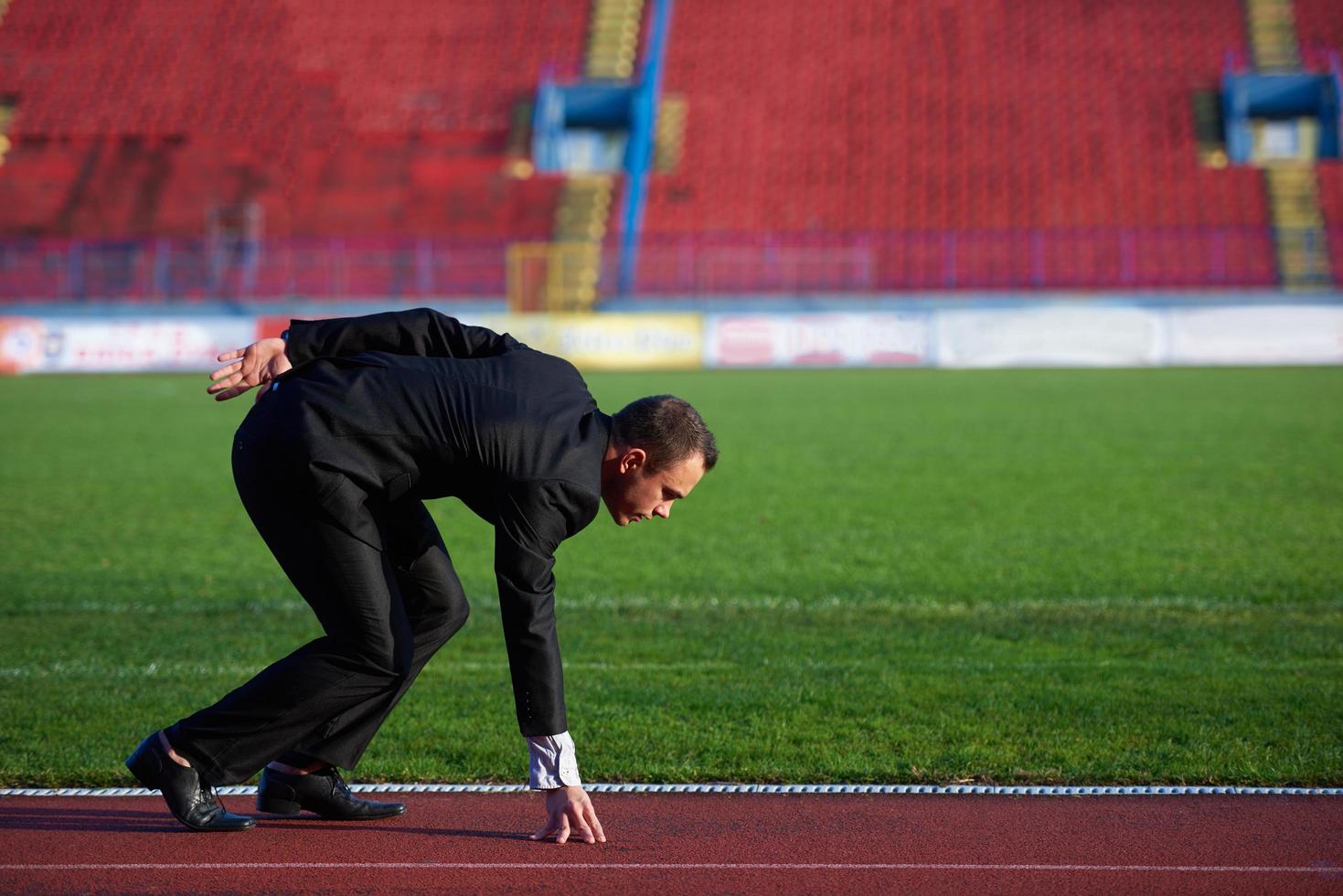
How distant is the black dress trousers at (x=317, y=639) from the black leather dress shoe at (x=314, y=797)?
0.54 feet

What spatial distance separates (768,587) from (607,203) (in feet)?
110

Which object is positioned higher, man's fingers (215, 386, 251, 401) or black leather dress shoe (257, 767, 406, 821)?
man's fingers (215, 386, 251, 401)

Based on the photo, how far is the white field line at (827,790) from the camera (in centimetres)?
504

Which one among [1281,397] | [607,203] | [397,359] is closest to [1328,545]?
[397,359]

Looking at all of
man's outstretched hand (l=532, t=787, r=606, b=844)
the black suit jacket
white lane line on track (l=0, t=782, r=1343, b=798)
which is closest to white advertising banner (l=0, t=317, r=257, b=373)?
white lane line on track (l=0, t=782, r=1343, b=798)

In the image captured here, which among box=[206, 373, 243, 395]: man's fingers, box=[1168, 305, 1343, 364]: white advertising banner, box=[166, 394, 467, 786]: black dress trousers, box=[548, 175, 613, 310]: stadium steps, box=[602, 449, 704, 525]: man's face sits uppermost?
box=[548, 175, 613, 310]: stadium steps

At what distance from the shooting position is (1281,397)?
22.3 m

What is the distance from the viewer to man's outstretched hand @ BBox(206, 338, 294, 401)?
14.0 feet

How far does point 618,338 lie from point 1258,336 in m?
13.7

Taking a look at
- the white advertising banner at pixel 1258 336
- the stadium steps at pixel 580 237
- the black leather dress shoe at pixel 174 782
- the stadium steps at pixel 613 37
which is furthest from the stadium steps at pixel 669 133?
the black leather dress shoe at pixel 174 782

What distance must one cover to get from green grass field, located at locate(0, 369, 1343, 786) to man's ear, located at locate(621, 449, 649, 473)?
1617 millimetres

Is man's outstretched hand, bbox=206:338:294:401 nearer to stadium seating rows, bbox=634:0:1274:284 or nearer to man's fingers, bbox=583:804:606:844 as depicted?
man's fingers, bbox=583:804:606:844

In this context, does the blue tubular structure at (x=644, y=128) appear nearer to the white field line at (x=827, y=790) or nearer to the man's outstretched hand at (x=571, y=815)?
the white field line at (x=827, y=790)

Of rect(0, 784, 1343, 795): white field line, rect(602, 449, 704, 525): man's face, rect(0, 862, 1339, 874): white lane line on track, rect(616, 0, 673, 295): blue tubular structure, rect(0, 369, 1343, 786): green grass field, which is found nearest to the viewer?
rect(602, 449, 704, 525): man's face
